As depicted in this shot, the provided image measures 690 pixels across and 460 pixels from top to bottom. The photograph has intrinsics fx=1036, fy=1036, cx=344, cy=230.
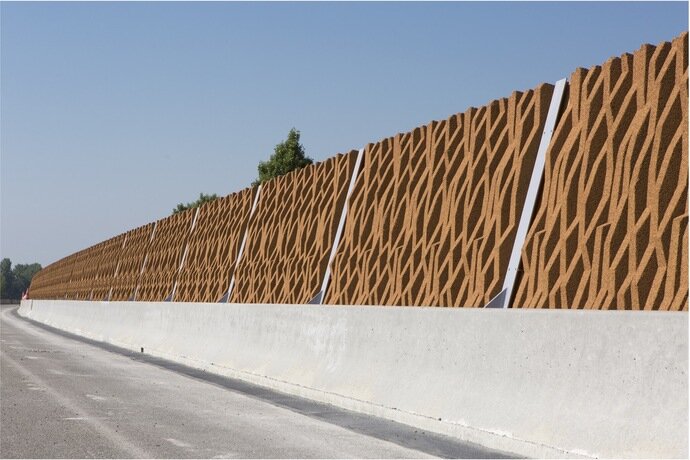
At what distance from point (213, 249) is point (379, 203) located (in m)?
11.9

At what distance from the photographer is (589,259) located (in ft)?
38.1

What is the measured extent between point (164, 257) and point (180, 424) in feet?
80.5

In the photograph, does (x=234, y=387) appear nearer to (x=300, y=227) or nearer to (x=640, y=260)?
(x=300, y=227)

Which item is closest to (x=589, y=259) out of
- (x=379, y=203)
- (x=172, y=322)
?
(x=379, y=203)

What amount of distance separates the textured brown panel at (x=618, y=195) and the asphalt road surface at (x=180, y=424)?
2317 mm

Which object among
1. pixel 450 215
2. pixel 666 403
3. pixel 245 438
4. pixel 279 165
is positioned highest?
pixel 279 165

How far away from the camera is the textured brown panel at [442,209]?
553 inches

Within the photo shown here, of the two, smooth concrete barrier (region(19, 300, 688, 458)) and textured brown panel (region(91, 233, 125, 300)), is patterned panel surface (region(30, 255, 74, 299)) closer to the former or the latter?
textured brown panel (region(91, 233, 125, 300))

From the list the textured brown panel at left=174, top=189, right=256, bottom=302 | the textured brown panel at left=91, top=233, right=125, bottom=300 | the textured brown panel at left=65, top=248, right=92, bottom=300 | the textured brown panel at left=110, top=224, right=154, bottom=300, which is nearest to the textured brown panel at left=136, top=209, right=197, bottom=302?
Answer: the textured brown panel at left=174, top=189, right=256, bottom=302

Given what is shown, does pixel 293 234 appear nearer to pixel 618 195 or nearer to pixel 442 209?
pixel 442 209

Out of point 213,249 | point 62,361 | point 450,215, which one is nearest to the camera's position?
point 450,215

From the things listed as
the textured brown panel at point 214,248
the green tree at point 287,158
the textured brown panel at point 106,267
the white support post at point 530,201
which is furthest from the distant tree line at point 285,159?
the white support post at point 530,201

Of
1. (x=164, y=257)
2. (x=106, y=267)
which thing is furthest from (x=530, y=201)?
(x=106, y=267)

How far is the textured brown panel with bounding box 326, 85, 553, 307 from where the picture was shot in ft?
46.1
